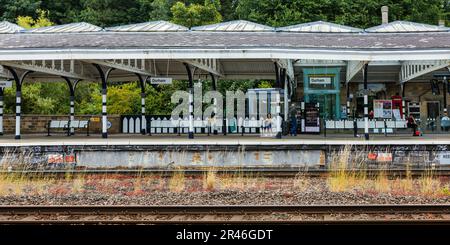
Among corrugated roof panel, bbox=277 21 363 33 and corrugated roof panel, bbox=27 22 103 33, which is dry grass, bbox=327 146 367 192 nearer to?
corrugated roof panel, bbox=277 21 363 33

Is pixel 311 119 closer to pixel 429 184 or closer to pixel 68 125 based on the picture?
pixel 429 184

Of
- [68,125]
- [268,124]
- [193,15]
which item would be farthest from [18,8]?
[268,124]

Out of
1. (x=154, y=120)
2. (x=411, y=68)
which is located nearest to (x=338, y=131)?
(x=411, y=68)

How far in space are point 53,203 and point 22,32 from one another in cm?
1637

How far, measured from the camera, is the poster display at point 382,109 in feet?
80.8

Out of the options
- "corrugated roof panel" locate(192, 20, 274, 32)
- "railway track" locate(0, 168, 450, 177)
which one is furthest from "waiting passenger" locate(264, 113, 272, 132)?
"railway track" locate(0, 168, 450, 177)

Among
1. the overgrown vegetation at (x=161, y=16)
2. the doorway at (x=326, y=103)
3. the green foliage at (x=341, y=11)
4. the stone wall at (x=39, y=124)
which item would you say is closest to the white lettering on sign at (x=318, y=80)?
the doorway at (x=326, y=103)

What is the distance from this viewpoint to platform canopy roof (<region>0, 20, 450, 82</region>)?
1650 cm

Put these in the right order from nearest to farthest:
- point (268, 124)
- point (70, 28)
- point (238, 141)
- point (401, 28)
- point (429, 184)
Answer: point (429, 184) < point (238, 141) < point (268, 124) < point (401, 28) < point (70, 28)

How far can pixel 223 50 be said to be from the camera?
53.9 ft

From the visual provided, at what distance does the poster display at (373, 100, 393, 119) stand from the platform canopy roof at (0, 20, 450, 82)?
1747mm

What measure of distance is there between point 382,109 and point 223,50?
1264 centimetres

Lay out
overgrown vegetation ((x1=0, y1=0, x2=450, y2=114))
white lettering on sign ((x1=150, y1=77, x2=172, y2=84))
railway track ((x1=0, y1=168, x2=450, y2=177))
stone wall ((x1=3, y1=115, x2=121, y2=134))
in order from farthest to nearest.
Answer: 1. overgrown vegetation ((x1=0, y1=0, x2=450, y2=114))
2. stone wall ((x1=3, y1=115, x2=121, y2=134))
3. white lettering on sign ((x1=150, y1=77, x2=172, y2=84))
4. railway track ((x1=0, y1=168, x2=450, y2=177))
